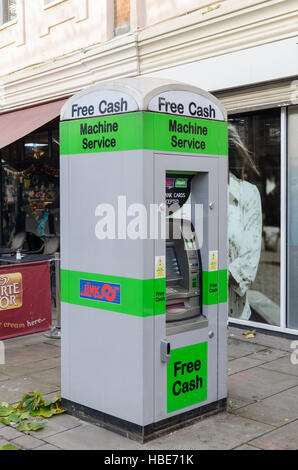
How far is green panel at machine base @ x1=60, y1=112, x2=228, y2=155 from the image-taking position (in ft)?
14.4

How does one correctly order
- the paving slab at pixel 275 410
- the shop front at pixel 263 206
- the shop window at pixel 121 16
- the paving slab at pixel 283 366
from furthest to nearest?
the shop window at pixel 121 16, the shop front at pixel 263 206, the paving slab at pixel 283 366, the paving slab at pixel 275 410

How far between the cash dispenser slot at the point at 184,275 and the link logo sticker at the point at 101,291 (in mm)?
455

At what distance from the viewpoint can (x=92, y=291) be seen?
4812 mm

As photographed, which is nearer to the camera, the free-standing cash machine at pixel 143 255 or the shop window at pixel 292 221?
the free-standing cash machine at pixel 143 255

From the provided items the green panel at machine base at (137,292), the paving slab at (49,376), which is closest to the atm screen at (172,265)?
the green panel at machine base at (137,292)

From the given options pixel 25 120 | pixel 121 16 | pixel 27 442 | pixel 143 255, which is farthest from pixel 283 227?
pixel 25 120

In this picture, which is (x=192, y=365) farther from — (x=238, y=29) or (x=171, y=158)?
(x=238, y=29)

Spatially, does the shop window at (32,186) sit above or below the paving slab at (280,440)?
above

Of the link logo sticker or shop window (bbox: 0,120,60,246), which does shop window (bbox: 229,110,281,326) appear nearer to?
the link logo sticker

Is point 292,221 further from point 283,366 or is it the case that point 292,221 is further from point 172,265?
point 172,265

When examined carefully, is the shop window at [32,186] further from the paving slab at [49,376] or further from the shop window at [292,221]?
the paving slab at [49,376]

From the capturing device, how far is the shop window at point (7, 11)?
12.4 meters

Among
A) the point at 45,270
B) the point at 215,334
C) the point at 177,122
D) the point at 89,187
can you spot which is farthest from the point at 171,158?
the point at 45,270

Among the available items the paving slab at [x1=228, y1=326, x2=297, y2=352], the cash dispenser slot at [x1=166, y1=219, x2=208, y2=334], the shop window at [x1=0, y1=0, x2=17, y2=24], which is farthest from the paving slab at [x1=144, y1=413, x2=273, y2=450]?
the shop window at [x1=0, y1=0, x2=17, y2=24]
